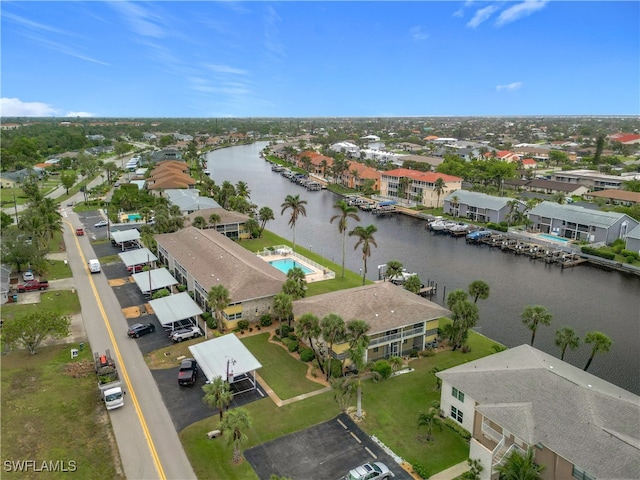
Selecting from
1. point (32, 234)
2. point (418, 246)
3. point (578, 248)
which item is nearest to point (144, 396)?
point (32, 234)

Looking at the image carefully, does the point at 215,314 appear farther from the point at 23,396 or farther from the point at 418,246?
the point at 418,246

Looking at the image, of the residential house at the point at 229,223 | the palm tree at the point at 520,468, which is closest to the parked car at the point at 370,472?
the palm tree at the point at 520,468

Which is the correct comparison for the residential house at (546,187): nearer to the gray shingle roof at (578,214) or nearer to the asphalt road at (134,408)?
the gray shingle roof at (578,214)

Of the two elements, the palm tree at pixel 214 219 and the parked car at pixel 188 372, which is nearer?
the parked car at pixel 188 372

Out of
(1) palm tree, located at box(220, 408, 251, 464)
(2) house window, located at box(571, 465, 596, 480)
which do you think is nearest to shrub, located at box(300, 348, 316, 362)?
(1) palm tree, located at box(220, 408, 251, 464)

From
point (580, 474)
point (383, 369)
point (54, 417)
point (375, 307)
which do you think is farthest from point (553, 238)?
point (54, 417)

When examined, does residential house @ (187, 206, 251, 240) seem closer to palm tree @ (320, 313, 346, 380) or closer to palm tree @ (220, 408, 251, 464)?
palm tree @ (320, 313, 346, 380)
